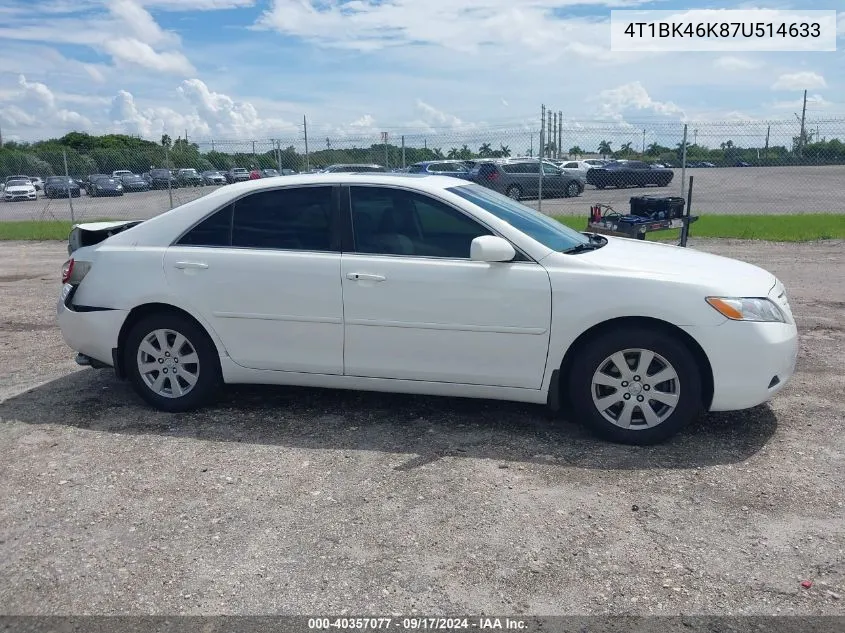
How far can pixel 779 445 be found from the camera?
4652mm

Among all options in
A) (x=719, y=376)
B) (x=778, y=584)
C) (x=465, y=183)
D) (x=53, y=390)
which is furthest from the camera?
(x=53, y=390)

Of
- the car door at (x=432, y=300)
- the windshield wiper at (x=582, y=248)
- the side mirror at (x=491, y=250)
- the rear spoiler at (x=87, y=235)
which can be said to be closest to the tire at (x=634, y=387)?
the car door at (x=432, y=300)

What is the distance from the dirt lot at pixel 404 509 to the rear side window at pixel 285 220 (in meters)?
1.18

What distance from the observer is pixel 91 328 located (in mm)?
5355

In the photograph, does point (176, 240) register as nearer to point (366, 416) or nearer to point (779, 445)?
point (366, 416)

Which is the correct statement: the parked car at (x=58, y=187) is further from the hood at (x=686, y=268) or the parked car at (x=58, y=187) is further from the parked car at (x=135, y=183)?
the hood at (x=686, y=268)

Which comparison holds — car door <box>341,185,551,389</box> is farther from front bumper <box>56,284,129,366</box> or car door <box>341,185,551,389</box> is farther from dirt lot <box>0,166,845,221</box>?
dirt lot <box>0,166,845,221</box>

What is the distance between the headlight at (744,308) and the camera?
14.6ft

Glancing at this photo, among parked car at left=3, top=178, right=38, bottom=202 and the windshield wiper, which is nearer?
the windshield wiper

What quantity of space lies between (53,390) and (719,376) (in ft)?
15.7

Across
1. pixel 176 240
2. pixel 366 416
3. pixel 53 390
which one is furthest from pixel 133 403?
pixel 366 416

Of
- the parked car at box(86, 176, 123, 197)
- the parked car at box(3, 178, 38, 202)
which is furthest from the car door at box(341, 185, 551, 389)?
the parked car at box(3, 178, 38, 202)

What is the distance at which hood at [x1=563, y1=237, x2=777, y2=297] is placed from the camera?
15.0 ft

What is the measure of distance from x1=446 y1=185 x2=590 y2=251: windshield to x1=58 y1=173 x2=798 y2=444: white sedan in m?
0.02
